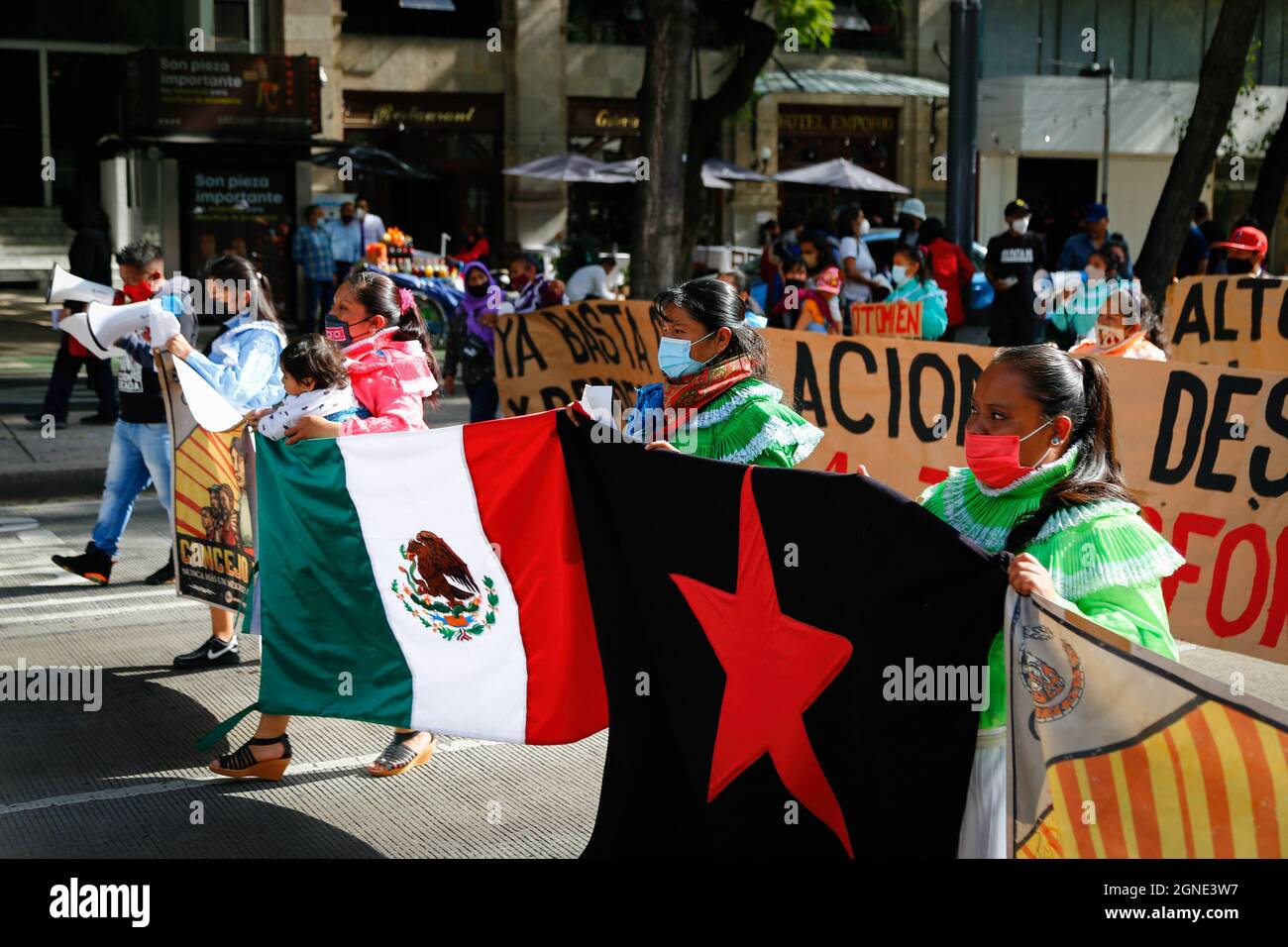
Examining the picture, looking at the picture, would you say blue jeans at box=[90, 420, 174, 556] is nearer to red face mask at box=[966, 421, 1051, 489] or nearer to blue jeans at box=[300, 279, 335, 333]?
red face mask at box=[966, 421, 1051, 489]

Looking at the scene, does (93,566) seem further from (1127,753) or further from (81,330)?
(1127,753)

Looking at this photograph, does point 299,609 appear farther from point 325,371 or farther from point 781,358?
point 781,358

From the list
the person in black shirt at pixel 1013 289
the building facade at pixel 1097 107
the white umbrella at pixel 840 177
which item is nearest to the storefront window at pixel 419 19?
the white umbrella at pixel 840 177

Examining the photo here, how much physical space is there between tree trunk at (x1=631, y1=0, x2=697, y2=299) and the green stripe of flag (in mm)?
9449

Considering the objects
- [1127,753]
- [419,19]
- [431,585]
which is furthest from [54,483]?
[419,19]

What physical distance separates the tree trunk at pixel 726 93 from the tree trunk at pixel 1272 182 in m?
6.43

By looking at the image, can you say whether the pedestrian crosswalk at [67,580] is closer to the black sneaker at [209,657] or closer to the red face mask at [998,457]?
the black sneaker at [209,657]

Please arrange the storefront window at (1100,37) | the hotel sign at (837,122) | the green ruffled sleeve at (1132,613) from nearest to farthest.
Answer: the green ruffled sleeve at (1132,613), the hotel sign at (837,122), the storefront window at (1100,37)

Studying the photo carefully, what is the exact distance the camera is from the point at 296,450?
5.32 m

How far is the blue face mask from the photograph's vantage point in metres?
4.85

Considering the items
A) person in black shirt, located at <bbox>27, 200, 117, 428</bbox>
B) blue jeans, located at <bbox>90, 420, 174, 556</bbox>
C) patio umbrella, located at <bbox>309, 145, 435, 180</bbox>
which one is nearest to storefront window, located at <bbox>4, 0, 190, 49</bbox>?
patio umbrella, located at <bbox>309, 145, 435, 180</bbox>

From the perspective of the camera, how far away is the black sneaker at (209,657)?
22.3 ft

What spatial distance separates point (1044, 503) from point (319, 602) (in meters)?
2.82
